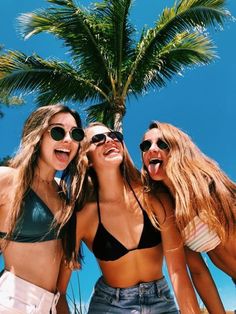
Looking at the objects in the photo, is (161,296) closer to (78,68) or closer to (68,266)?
(68,266)

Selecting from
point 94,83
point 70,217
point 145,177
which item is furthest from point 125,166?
point 94,83

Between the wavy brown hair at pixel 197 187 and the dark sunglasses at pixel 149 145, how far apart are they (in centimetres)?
4

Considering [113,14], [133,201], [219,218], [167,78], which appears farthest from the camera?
[167,78]

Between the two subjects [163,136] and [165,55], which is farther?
[165,55]

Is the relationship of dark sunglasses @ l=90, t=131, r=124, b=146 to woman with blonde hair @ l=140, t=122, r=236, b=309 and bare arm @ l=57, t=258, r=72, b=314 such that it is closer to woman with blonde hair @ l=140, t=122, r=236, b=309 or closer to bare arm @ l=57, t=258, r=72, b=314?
woman with blonde hair @ l=140, t=122, r=236, b=309

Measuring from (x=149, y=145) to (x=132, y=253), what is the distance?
97 cm

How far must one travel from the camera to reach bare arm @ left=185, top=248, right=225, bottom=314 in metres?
3.31

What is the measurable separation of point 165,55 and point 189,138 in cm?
851

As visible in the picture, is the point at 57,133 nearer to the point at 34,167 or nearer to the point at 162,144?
the point at 34,167

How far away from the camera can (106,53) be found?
11.5 m

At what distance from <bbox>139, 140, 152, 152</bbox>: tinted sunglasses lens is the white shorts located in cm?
149

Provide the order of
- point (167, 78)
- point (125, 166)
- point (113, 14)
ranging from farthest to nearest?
A: point (167, 78) < point (113, 14) < point (125, 166)

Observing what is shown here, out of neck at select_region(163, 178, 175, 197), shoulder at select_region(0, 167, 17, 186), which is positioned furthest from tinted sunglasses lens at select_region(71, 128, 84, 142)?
neck at select_region(163, 178, 175, 197)

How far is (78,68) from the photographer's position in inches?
462
